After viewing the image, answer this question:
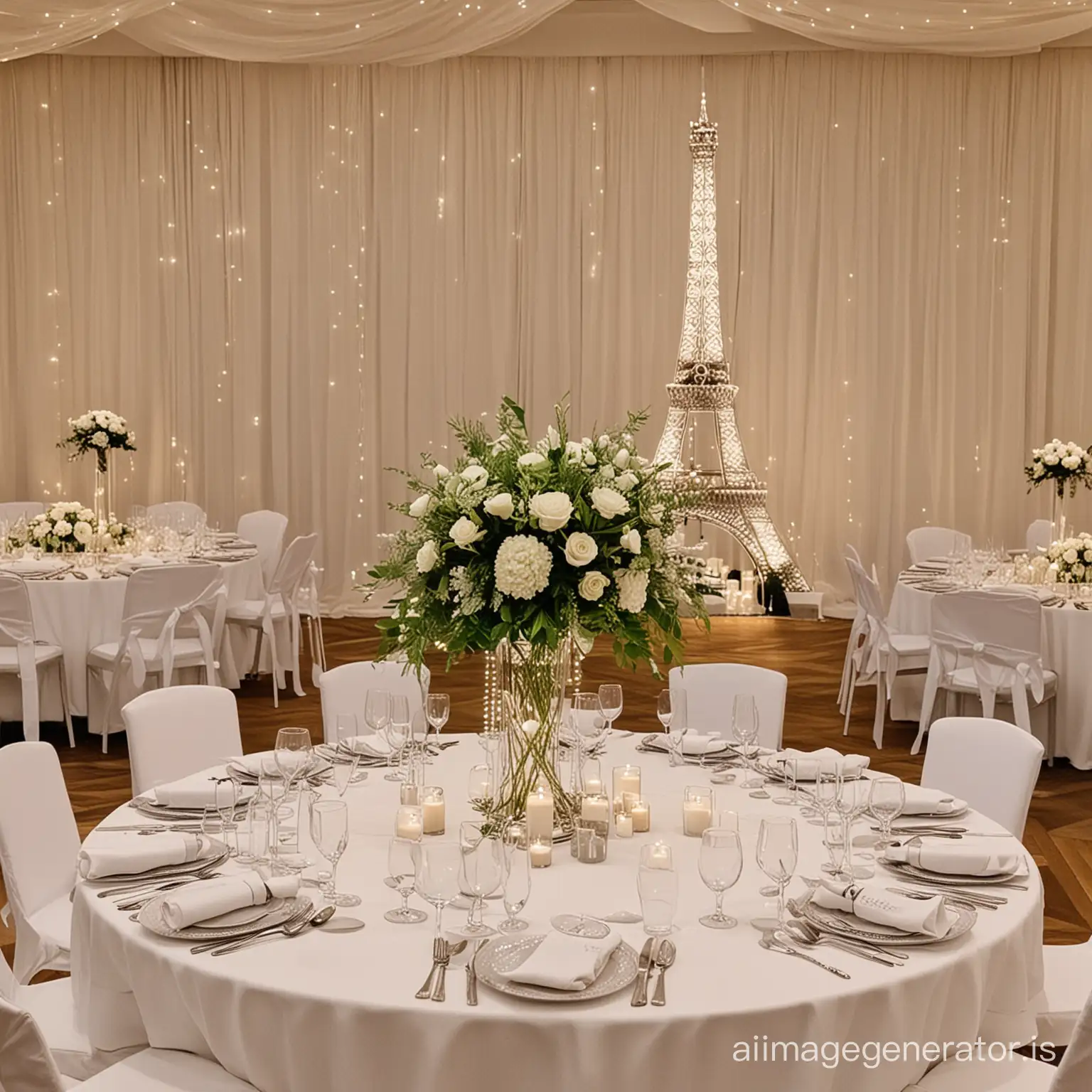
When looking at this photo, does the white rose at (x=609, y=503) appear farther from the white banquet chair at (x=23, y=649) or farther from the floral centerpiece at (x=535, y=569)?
the white banquet chair at (x=23, y=649)

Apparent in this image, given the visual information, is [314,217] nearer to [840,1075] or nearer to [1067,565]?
[1067,565]

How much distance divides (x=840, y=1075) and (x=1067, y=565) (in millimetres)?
5003

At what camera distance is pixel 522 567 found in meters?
2.46

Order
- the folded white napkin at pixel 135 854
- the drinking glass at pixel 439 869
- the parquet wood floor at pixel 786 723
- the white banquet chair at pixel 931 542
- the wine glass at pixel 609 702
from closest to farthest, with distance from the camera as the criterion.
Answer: the drinking glass at pixel 439 869 < the folded white napkin at pixel 135 854 < the wine glass at pixel 609 702 < the parquet wood floor at pixel 786 723 < the white banquet chair at pixel 931 542

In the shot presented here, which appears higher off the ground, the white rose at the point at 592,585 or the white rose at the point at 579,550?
the white rose at the point at 579,550

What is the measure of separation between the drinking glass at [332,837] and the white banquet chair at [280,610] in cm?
471

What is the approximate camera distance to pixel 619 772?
2.91 m

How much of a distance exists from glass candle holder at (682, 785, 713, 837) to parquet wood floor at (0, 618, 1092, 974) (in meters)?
1.89

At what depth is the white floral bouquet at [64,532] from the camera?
22.2ft

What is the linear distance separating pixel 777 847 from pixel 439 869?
1.80 ft

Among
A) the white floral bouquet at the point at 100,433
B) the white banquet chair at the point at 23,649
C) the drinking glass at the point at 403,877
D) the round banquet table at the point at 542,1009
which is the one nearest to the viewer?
the round banquet table at the point at 542,1009

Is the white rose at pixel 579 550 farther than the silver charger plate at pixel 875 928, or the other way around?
the white rose at pixel 579 550

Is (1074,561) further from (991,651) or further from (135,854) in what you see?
(135,854)

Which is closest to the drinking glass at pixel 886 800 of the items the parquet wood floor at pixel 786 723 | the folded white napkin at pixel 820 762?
the folded white napkin at pixel 820 762
